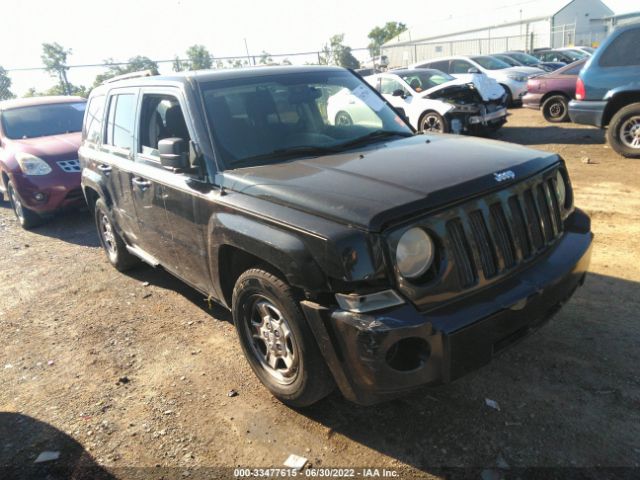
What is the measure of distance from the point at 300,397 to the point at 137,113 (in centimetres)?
277

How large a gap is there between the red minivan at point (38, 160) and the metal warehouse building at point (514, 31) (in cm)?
→ 2563

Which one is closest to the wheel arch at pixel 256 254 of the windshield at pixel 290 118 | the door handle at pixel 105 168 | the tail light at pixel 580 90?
the windshield at pixel 290 118

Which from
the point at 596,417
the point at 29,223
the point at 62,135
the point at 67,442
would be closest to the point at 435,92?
the point at 62,135

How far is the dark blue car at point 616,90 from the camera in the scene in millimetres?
7738

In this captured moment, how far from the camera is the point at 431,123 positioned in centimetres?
1065

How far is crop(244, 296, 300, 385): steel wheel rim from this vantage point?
282cm

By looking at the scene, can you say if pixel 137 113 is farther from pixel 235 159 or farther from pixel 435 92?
pixel 435 92

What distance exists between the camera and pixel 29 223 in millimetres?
7852

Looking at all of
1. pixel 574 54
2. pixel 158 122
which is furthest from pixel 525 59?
pixel 158 122

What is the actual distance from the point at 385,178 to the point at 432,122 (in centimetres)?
852

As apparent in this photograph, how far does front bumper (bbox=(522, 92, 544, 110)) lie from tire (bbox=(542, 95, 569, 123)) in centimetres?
14

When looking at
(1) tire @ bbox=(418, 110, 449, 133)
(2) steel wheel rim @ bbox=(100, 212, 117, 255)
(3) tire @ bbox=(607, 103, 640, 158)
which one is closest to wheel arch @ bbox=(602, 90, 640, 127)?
(3) tire @ bbox=(607, 103, 640, 158)

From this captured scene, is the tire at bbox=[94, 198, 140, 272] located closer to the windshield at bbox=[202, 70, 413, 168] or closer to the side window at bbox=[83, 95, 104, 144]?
the side window at bbox=[83, 95, 104, 144]

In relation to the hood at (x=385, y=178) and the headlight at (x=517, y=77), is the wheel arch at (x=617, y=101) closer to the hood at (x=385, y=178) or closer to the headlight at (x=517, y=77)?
the hood at (x=385, y=178)
